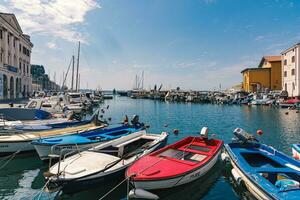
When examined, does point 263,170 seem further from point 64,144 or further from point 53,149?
point 53,149

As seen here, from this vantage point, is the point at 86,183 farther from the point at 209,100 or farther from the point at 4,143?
the point at 209,100

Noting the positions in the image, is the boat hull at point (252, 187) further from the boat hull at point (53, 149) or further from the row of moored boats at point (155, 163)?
the boat hull at point (53, 149)

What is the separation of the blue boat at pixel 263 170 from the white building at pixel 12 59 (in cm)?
4859

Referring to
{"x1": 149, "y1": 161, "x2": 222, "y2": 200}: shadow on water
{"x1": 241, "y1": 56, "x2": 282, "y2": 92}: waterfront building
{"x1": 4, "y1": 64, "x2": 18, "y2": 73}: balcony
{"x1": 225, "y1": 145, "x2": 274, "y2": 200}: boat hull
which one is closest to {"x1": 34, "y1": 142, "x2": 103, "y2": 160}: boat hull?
{"x1": 149, "y1": 161, "x2": 222, "y2": 200}: shadow on water

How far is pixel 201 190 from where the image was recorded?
962cm

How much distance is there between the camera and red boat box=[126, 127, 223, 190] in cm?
802

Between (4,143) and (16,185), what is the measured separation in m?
3.97

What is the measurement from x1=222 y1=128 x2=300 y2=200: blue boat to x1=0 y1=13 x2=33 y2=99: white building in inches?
1913

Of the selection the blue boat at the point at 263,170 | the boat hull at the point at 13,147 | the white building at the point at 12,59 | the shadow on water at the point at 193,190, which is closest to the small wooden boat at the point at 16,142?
the boat hull at the point at 13,147

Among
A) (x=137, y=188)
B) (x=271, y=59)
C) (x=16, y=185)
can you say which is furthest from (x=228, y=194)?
(x=271, y=59)

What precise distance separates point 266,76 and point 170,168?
243ft

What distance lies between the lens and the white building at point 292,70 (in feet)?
177

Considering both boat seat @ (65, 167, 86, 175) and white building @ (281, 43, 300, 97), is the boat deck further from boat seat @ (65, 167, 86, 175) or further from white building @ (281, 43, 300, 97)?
white building @ (281, 43, 300, 97)

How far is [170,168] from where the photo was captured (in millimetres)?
8781
